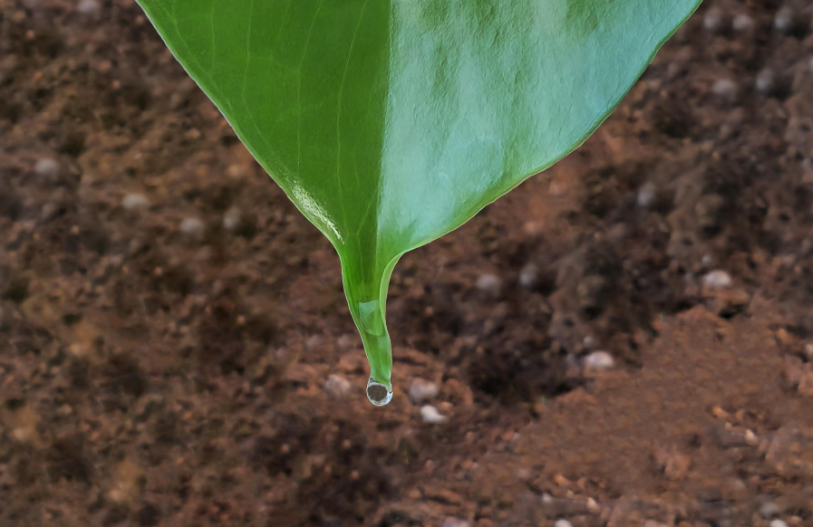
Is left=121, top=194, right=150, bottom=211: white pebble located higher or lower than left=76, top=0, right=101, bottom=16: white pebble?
lower

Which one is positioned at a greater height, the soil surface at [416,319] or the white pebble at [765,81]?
the white pebble at [765,81]

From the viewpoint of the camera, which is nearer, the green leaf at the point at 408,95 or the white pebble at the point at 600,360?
the green leaf at the point at 408,95

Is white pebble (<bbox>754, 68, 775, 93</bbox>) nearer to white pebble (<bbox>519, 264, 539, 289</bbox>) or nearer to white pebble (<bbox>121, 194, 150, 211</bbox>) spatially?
white pebble (<bbox>519, 264, 539, 289</bbox>)

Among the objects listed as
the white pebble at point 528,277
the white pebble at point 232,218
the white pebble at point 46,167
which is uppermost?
the white pebble at point 46,167

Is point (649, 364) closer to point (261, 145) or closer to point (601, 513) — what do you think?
point (601, 513)

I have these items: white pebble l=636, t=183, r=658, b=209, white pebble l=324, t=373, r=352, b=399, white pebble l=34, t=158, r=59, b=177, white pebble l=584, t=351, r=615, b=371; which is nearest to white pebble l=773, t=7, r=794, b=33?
white pebble l=636, t=183, r=658, b=209

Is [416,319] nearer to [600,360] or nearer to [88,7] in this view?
[600,360]

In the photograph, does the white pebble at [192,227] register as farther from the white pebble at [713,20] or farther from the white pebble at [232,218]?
the white pebble at [713,20]

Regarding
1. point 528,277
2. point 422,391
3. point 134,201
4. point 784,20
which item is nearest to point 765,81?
point 784,20

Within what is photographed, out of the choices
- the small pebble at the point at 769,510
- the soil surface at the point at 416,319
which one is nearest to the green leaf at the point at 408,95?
the soil surface at the point at 416,319

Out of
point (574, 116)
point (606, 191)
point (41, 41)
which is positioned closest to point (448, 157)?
point (574, 116)
